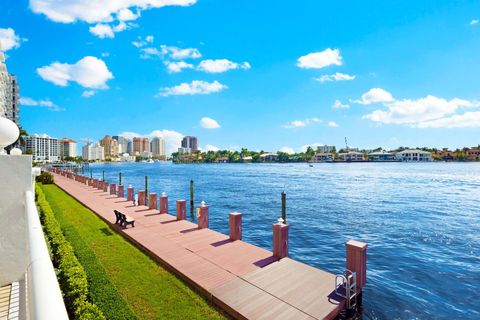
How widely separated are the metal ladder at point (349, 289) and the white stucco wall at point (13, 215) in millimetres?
8223

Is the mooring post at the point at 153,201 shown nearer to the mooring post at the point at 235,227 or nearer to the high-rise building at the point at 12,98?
the mooring post at the point at 235,227

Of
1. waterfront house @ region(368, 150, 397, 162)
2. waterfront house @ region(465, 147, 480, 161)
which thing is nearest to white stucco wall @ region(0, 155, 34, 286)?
waterfront house @ region(465, 147, 480, 161)

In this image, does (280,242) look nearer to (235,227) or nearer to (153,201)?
(235,227)

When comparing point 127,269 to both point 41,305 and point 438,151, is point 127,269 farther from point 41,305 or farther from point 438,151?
point 438,151

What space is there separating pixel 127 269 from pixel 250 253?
4.37 m

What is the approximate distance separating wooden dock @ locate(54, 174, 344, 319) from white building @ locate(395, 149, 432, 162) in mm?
201381

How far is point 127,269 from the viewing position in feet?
29.1

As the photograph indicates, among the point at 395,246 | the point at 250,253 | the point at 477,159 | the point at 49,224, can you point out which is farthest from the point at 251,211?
the point at 477,159

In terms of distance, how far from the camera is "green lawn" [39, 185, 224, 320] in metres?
6.44

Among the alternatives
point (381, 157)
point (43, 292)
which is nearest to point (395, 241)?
point (43, 292)

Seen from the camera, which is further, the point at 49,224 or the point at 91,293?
the point at 49,224

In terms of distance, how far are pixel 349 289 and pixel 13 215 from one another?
8.64 meters

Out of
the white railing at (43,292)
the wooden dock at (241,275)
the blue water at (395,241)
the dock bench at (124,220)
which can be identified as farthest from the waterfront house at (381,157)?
the white railing at (43,292)

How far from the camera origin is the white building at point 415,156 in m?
177
